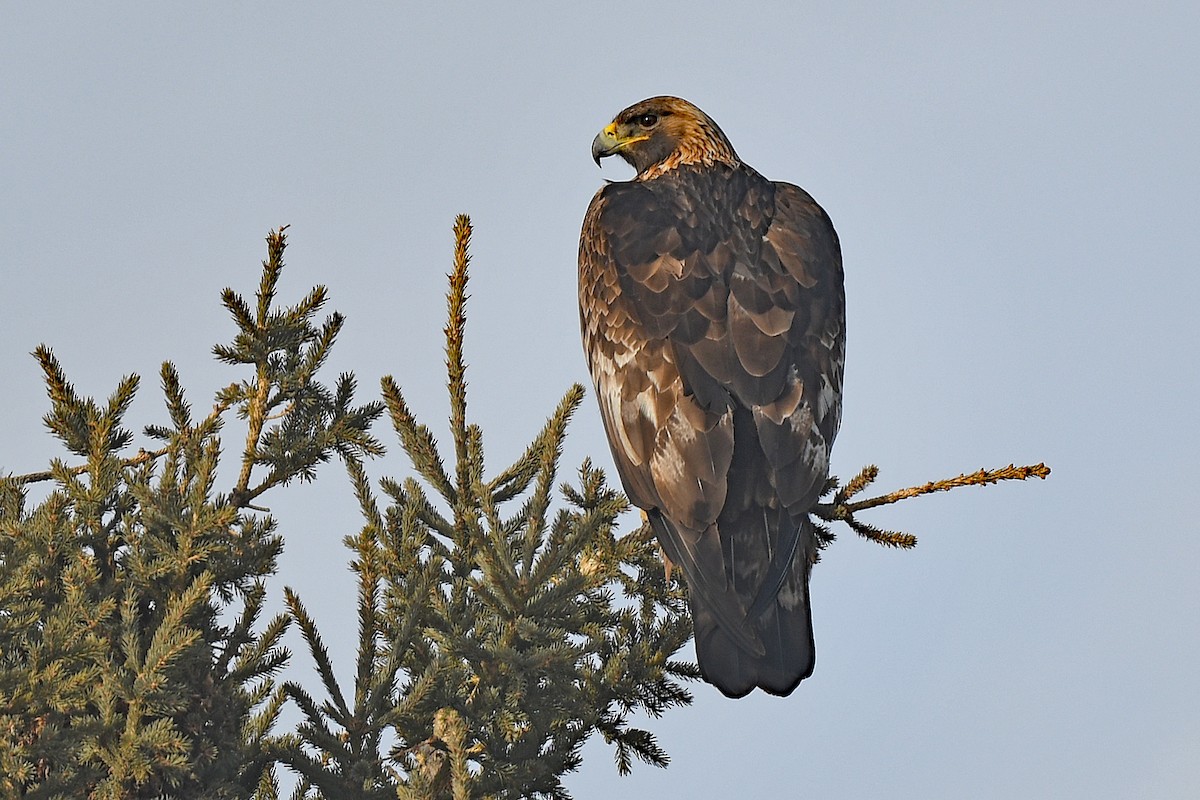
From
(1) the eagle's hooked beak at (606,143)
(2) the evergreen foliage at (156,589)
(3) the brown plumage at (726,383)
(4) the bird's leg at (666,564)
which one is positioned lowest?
(2) the evergreen foliage at (156,589)

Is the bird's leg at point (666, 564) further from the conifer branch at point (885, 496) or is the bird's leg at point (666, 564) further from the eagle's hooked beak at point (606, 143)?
the eagle's hooked beak at point (606, 143)

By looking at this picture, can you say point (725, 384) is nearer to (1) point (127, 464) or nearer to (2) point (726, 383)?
(2) point (726, 383)

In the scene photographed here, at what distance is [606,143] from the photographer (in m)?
9.02

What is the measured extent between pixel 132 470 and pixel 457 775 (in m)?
1.73

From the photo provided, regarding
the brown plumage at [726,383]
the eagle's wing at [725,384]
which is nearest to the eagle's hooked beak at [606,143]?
the brown plumage at [726,383]

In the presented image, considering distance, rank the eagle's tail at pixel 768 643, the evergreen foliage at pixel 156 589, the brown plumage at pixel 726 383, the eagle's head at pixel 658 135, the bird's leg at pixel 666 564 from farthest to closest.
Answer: the eagle's head at pixel 658 135 < the bird's leg at pixel 666 564 < the brown plumage at pixel 726 383 < the eagle's tail at pixel 768 643 < the evergreen foliage at pixel 156 589

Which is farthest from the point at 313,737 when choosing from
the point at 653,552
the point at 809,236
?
the point at 809,236

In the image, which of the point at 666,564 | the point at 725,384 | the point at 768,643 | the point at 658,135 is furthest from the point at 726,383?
the point at 658,135

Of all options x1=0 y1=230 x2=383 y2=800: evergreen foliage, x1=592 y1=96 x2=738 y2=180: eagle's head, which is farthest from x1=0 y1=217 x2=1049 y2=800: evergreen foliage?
x1=592 y1=96 x2=738 y2=180: eagle's head

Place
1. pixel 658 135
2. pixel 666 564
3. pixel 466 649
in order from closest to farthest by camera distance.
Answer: pixel 466 649
pixel 666 564
pixel 658 135

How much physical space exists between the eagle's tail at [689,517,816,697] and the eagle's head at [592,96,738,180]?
4145 millimetres

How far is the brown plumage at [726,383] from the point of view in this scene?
5.20m

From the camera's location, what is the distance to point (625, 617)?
4836mm

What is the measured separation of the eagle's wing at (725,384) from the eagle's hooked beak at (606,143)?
172 cm
